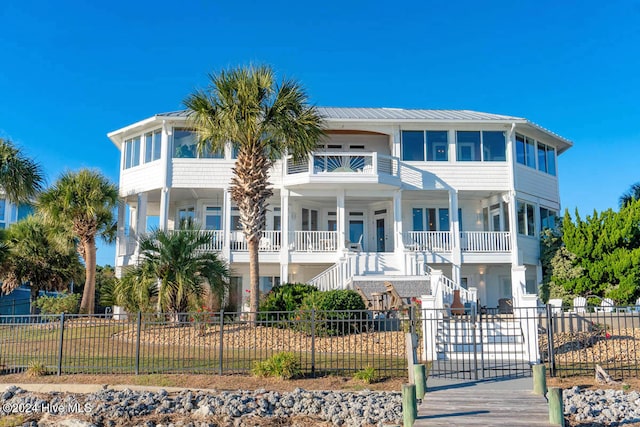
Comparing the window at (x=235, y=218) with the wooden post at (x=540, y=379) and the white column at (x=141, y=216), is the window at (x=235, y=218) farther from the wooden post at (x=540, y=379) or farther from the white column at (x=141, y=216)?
the wooden post at (x=540, y=379)

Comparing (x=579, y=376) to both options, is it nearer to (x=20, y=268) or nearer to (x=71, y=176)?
(x=71, y=176)

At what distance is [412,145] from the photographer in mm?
26656

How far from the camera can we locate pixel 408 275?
22.9m

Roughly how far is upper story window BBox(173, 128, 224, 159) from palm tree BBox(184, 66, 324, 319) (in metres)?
6.42

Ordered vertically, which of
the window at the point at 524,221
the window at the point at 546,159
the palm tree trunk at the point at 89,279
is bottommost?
the palm tree trunk at the point at 89,279

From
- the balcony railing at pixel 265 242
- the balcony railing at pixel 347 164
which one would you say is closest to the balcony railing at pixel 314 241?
the balcony railing at pixel 265 242

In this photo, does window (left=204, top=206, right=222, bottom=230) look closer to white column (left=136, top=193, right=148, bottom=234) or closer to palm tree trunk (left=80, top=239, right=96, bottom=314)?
white column (left=136, top=193, right=148, bottom=234)

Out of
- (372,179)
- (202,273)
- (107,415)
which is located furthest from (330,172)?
(107,415)

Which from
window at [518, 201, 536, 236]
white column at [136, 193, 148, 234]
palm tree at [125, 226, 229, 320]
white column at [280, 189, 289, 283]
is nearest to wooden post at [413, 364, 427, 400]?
palm tree at [125, 226, 229, 320]

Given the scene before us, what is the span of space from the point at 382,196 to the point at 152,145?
1073 cm

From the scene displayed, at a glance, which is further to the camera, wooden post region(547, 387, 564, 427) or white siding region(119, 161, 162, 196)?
white siding region(119, 161, 162, 196)

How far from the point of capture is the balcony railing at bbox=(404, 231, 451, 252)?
2570 cm

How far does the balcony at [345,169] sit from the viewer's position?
24578 mm

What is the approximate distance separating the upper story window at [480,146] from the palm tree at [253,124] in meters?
9.30
